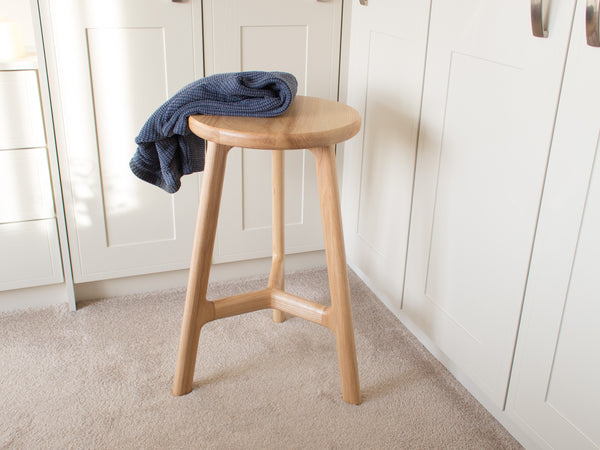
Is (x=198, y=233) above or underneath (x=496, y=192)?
underneath

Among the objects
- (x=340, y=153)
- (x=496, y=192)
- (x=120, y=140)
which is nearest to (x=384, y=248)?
(x=340, y=153)

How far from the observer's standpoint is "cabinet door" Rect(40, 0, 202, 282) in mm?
1628

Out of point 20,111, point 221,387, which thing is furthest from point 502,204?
point 20,111

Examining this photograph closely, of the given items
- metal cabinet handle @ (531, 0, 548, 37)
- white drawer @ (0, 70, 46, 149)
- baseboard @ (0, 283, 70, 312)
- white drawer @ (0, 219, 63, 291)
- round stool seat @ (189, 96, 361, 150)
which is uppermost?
metal cabinet handle @ (531, 0, 548, 37)

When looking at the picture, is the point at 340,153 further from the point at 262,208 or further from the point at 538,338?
the point at 538,338

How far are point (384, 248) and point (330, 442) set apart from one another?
647 mm

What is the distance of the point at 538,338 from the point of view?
122 centimetres

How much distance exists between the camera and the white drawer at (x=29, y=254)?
5.74 feet

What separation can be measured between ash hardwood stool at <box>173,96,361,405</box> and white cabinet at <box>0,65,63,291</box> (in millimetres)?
613

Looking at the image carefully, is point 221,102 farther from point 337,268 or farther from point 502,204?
point 502,204

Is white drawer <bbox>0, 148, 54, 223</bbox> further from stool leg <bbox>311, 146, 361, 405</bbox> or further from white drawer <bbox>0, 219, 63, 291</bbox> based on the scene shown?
stool leg <bbox>311, 146, 361, 405</bbox>

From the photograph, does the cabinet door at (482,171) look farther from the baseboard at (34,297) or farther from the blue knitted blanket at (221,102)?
the baseboard at (34,297)

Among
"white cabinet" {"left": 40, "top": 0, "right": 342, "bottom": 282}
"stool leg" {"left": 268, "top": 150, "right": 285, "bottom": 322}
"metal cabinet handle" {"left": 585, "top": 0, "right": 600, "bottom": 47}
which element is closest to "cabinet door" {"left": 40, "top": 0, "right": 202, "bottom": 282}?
"white cabinet" {"left": 40, "top": 0, "right": 342, "bottom": 282}

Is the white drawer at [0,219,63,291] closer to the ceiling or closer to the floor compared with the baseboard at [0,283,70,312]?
closer to the ceiling
